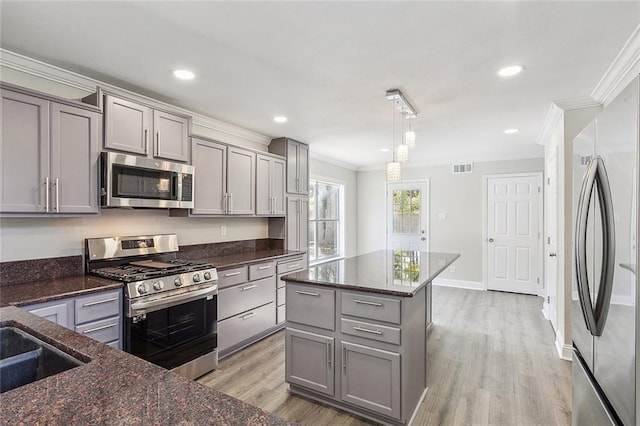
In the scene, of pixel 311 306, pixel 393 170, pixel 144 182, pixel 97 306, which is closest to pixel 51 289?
pixel 97 306

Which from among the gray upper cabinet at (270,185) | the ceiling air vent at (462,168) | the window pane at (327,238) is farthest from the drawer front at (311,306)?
the ceiling air vent at (462,168)

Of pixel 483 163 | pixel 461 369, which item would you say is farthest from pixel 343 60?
pixel 483 163

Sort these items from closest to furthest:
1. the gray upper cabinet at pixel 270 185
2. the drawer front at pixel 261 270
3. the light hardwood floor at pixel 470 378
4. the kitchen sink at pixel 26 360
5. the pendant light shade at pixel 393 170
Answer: the kitchen sink at pixel 26 360, the light hardwood floor at pixel 470 378, the pendant light shade at pixel 393 170, the drawer front at pixel 261 270, the gray upper cabinet at pixel 270 185

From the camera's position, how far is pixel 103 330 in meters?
2.17

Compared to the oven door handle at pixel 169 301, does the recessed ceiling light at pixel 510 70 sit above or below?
above

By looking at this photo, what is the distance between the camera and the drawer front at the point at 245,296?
3.09 m

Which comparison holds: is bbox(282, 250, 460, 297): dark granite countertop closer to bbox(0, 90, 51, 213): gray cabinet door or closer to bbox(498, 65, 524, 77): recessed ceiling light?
bbox(498, 65, 524, 77): recessed ceiling light

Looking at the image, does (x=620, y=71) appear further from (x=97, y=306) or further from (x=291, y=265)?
(x=97, y=306)

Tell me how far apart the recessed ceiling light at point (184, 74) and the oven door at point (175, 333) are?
5.91 ft

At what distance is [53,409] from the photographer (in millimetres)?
707

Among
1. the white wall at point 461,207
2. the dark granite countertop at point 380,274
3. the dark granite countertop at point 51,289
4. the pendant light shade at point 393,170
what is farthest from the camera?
the white wall at point 461,207

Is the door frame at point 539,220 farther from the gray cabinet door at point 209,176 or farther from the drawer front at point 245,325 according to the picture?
the gray cabinet door at point 209,176

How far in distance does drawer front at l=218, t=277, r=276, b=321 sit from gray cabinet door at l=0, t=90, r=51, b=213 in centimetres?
159

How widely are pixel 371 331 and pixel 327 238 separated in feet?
13.9
